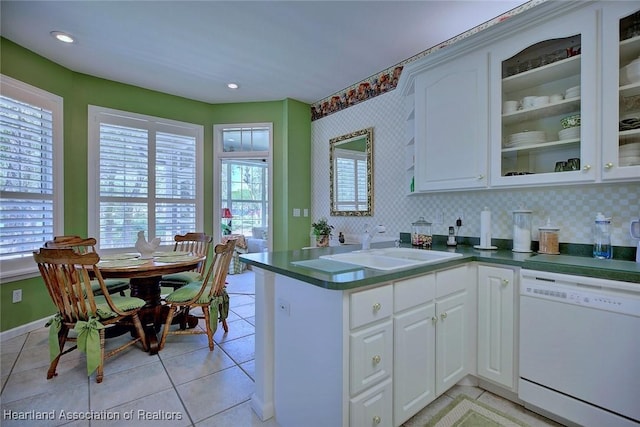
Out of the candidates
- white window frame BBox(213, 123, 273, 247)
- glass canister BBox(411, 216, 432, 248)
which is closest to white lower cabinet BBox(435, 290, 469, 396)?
glass canister BBox(411, 216, 432, 248)

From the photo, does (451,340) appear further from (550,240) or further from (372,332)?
(550,240)

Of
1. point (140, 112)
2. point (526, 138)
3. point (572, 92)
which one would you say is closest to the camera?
point (572, 92)

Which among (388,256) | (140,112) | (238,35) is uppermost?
(238,35)

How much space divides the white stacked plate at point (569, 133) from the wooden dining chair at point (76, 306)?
313 cm

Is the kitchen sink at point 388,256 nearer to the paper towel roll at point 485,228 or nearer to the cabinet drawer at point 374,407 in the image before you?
the paper towel roll at point 485,228

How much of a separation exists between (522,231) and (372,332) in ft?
4.81

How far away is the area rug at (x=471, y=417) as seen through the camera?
1628mm

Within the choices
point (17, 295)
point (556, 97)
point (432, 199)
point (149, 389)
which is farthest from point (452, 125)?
Answer: point (17, 295)

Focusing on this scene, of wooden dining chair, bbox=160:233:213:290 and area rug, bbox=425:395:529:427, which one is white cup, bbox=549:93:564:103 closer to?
area rug, bbox=425:395:529:427

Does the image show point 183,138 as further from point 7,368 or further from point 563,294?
point 563,294

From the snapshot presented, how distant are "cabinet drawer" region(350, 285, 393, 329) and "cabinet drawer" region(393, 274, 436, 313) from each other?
0.05 metres

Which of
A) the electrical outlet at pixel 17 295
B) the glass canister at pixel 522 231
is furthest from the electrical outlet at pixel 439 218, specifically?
the electrical outlet at pixel 17 295

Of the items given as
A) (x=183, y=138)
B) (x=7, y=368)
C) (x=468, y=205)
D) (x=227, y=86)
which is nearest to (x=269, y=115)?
(x=227, y=86)

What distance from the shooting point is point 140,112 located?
3.73 m
